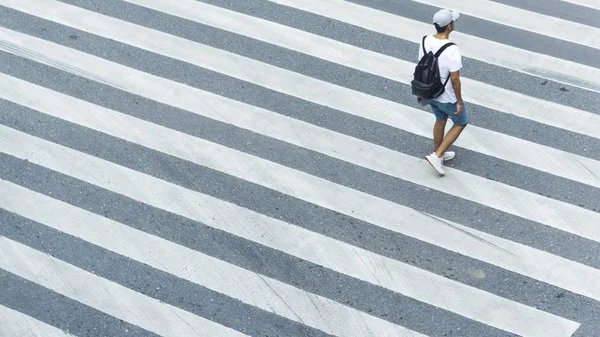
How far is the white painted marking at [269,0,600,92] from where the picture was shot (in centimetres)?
884

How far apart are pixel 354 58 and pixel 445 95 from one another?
1857mm

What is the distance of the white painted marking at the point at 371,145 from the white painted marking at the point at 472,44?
109cm

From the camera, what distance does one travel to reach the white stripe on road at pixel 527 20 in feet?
30.4

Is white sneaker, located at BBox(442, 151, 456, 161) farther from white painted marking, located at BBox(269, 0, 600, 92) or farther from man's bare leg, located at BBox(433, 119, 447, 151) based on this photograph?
white painted marking, located at BBox(269, 0, 600, 92)

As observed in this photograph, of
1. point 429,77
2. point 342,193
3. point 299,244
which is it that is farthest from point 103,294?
point 429,77

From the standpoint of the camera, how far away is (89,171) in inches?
313

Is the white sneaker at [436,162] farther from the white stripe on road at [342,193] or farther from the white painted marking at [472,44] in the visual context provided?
the white painted marking at [472,44]

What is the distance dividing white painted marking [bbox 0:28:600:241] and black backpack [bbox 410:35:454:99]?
2.95 ft

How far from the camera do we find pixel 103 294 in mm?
7035

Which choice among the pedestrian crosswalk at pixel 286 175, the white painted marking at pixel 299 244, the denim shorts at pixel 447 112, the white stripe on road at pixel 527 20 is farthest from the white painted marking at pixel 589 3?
the white painted marking at pixel 299 244

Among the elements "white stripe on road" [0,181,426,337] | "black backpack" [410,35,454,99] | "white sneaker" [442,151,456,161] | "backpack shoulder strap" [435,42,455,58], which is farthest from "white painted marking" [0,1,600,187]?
"white stripe on road" [0,181,426,337]

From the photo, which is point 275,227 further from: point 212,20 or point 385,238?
point 212,20

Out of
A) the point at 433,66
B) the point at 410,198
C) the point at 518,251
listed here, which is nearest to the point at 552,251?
the point at 518,251

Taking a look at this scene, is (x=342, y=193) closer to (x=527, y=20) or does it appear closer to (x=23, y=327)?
(x=23, y=327)
